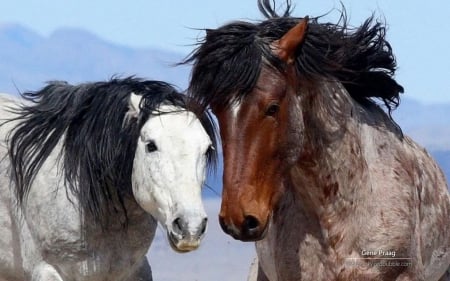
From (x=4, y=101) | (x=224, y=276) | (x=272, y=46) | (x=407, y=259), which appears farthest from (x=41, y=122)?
(x=224, y=276)

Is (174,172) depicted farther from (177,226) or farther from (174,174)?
(177,226)

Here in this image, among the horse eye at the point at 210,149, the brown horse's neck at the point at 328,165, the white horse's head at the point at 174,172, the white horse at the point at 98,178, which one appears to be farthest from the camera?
the horse eye at the point at 210,149

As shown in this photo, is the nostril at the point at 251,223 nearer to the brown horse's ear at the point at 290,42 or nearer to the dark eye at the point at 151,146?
the brown horse's ear at the point at 290,42

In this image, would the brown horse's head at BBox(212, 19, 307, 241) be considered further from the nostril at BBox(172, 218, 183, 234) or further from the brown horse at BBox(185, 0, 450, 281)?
the nostril at BBox(172, 218, 183, 234)

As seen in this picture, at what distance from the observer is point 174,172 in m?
8.34

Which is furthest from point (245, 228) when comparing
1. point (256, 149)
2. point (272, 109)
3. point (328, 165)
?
point (328, 165)

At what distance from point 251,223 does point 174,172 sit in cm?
109

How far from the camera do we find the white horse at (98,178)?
8.45 m

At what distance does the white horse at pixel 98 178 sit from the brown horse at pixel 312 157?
671 millimetres

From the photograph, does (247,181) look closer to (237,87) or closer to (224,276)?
(237,87)

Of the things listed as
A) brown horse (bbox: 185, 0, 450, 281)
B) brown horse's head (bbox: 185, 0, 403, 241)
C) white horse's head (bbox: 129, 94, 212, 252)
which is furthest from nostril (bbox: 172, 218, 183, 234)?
brown horse's head (bbox: 185, 0, 403, 241)

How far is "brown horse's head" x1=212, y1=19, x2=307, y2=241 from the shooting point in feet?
24.2

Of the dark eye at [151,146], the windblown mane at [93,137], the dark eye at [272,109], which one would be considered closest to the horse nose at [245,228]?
the dark eye at [272,109]

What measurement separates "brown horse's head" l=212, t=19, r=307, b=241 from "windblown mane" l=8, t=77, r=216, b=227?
3.36 ft
